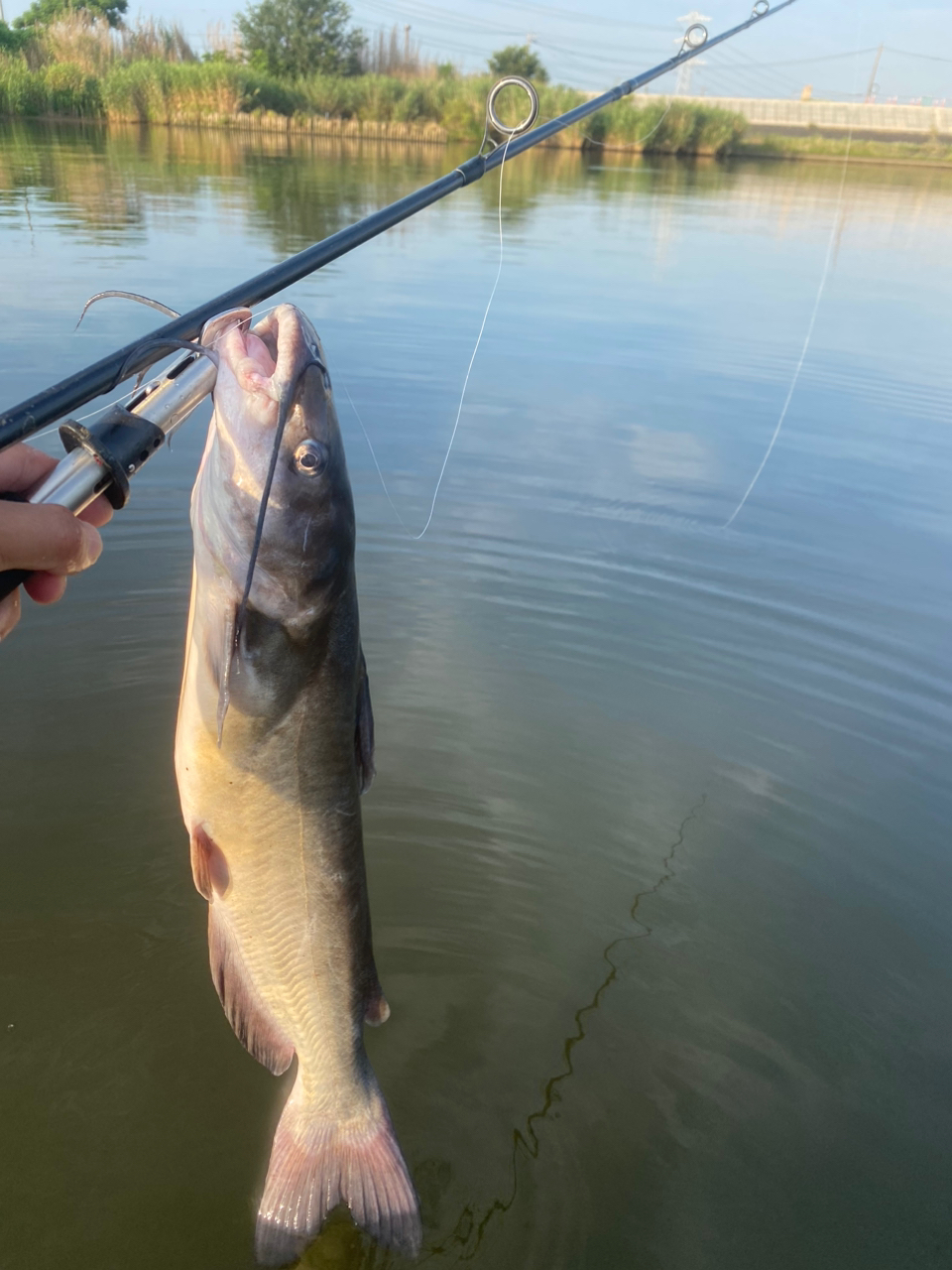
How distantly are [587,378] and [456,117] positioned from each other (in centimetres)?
3269

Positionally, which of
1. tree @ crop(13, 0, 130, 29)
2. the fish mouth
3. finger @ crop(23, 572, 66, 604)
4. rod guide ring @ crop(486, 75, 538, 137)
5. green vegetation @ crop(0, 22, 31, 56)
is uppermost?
tree @ crop(13, 0, 130, 29)

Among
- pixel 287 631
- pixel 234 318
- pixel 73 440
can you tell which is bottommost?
pixel 287 631

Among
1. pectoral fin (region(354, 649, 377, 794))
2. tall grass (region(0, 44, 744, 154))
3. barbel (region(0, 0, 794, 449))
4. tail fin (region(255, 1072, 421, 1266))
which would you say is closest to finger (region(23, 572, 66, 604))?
barbel (region(0, 0, 794, 449))

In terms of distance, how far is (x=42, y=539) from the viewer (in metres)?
1.76

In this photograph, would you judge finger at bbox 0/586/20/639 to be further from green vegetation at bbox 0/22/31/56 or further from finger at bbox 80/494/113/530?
green vegetation at bbox 0/22/31/56

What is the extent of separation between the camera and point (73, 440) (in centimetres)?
186

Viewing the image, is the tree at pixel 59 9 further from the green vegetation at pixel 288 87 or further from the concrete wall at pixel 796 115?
the concrete wall at pixel 796 115

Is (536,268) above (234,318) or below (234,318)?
below

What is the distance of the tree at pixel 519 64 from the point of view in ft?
148

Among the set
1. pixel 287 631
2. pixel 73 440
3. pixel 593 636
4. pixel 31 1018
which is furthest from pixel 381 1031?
pixel 593 636

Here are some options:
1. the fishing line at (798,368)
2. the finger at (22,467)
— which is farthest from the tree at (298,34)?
the finger at (22,467)

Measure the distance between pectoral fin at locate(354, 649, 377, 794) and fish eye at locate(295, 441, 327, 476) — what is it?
0.48 m

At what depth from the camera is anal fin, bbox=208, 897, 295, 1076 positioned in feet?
7.59

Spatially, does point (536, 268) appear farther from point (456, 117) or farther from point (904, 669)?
point (456, 117)
